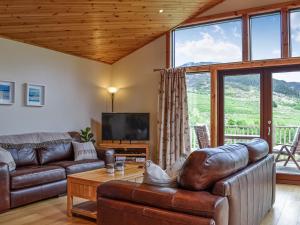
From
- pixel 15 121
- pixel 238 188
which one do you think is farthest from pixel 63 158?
pixel 238 188

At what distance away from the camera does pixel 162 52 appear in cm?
625

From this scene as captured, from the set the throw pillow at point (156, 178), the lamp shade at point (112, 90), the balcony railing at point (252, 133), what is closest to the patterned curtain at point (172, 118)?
the balcony railing at point (252, 133)

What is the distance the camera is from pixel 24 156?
4285 millimetres

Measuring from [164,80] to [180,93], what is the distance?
449mm

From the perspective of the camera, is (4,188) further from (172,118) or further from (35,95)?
(172,118)

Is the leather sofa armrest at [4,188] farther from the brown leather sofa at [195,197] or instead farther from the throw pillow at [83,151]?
the brown leather sofa at [195,197]

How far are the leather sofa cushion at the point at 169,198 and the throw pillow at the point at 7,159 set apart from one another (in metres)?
2.04

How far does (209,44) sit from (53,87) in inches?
123

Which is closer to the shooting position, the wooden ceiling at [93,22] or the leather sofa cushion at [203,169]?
the leather sofa cushion at [203,169]

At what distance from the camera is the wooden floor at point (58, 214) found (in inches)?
124

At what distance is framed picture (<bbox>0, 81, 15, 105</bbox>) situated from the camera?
15.1ft

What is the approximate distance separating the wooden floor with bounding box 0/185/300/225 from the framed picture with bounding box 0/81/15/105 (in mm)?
1773

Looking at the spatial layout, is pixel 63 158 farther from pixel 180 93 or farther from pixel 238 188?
pixel 238 188

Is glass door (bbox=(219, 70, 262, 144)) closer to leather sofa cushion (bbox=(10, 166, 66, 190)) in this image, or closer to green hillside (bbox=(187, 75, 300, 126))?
green hillside (bbox=(187, 75, 300, 126))
